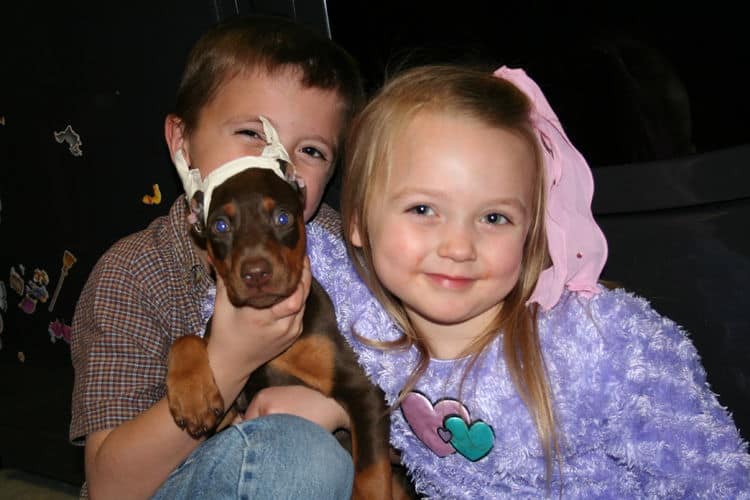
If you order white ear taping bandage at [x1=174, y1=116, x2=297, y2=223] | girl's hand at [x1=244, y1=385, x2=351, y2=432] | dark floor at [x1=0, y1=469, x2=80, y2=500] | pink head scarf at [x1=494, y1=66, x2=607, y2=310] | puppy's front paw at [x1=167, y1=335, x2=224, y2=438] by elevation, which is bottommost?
dark floor at [x1=0, y1=469, x2=80, y2=500]

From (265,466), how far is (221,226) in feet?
1.31

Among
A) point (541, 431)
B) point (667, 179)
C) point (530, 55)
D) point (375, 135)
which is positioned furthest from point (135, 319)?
point (667, 179)

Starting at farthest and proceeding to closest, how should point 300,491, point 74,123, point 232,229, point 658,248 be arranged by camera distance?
1. point 74,123
2. point 658,248
3. point 232,229
4. point 300,491

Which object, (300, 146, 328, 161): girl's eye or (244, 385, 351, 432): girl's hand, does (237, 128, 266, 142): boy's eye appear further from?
(244, 385, 351, 432): girl's hand

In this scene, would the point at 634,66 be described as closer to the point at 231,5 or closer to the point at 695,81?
the point at 695,81

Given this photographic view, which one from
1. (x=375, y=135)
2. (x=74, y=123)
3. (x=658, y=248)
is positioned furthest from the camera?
(x=74, y=123)

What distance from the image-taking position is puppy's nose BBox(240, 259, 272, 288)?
1.28 metres

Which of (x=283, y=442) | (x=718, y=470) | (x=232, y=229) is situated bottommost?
(x=718, y=470)

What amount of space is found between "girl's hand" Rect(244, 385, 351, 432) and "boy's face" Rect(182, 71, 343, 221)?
1.27 ft

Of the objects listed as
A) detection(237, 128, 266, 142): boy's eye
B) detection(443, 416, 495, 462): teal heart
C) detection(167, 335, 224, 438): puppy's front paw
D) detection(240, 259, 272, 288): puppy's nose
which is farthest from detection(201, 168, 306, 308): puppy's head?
detection(443, 416, 495, 462): teal heart

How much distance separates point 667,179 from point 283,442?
1.00m

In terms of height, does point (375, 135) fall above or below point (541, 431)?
above

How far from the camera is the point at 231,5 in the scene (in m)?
2.09

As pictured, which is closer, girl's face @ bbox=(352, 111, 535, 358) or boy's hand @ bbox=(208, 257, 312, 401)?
girl's face @ bbox=(352, 111, 535, 358)
